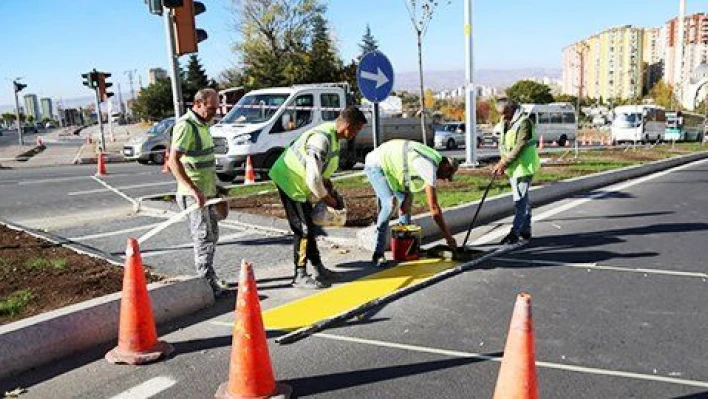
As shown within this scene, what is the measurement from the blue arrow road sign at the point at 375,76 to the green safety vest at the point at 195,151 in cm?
263

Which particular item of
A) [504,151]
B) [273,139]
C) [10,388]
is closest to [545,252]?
[504,151]

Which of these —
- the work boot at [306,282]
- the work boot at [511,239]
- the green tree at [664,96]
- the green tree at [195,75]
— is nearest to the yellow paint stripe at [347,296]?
the work boot at [306,282]

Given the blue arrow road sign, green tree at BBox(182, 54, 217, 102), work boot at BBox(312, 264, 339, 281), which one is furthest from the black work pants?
green tree at BBox(182, 54, 217, 102)

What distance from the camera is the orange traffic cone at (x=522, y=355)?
2.86 metres

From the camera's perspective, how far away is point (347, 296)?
5.42m

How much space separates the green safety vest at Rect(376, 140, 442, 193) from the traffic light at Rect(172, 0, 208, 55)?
348 cm

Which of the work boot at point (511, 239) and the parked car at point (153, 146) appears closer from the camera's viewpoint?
the work boot at point (511, 239)

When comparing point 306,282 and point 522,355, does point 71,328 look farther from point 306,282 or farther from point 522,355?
point 522,355

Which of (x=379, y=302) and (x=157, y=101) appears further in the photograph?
(x=157, y=101)

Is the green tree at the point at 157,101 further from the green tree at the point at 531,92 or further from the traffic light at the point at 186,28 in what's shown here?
the traffic light at the point at 186,28

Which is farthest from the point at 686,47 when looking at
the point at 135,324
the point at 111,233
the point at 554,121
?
the point at 135,324

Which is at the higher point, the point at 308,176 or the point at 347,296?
the point at 308,176

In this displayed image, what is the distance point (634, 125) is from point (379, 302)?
3781 cm

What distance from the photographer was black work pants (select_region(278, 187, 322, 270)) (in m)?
5.62
